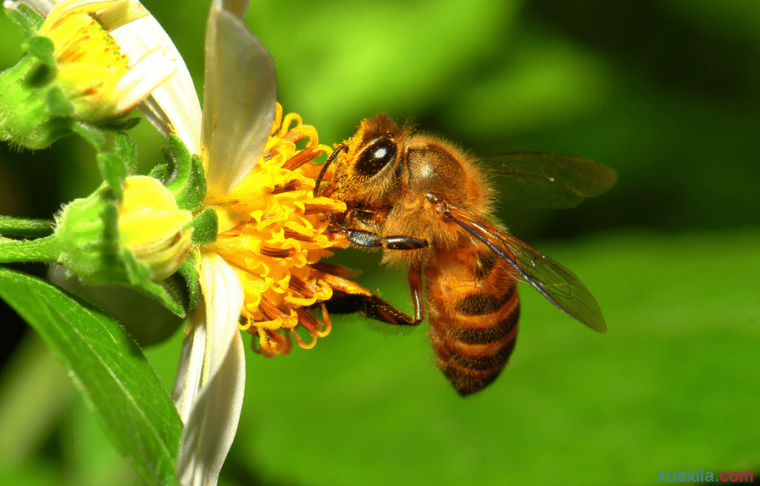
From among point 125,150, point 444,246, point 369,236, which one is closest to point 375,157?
point 369,236

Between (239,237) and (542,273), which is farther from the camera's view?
(542,273)

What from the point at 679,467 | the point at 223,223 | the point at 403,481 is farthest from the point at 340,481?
the point at 223,223

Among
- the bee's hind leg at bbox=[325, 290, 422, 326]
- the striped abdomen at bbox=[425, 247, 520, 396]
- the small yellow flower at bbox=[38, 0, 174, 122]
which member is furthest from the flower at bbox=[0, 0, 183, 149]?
the striped abdomen at bbox=[425, 247, 520, 396]

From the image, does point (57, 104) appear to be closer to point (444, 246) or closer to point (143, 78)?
point (143, 78)

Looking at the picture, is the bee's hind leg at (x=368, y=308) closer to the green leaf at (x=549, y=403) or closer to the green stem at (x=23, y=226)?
the green leaf at (x=549, y=403)

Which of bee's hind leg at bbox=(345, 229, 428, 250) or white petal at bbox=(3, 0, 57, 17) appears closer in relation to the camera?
white petal at bbox=(3, 0, 57, 17)

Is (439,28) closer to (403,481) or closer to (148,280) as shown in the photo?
(403,481)

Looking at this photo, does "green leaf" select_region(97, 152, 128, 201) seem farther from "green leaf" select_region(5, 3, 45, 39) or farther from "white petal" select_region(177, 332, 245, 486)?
"white petal" select_region(177, 332, 245, 486)
